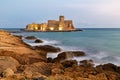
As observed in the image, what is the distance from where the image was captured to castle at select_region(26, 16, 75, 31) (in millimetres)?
105625

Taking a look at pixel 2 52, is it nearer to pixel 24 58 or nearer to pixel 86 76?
pixel 24 58

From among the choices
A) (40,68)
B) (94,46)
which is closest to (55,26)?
(94,46)

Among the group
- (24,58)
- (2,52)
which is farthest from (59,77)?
(2,52)

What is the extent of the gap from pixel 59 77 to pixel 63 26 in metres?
98.5

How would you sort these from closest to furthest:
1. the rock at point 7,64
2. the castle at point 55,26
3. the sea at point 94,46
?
the rock at point 7,64 < the sea at point 94,46 < the castle at point 55,26

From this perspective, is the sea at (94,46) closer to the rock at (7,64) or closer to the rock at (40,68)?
the rock at (40,68)

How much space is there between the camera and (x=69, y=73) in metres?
8.42

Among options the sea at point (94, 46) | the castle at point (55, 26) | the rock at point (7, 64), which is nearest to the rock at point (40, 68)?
the rock at point (7, 64)

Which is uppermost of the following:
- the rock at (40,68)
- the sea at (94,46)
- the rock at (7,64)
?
the rock at (7,64)

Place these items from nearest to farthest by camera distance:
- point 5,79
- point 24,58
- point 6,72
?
point 5,79 < point 6,72 < point 24,58

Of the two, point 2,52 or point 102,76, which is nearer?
point 102,76

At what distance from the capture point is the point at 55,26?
10806 centimetres

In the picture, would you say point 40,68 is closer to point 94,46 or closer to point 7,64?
point 7,64

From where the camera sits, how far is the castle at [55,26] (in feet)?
347
